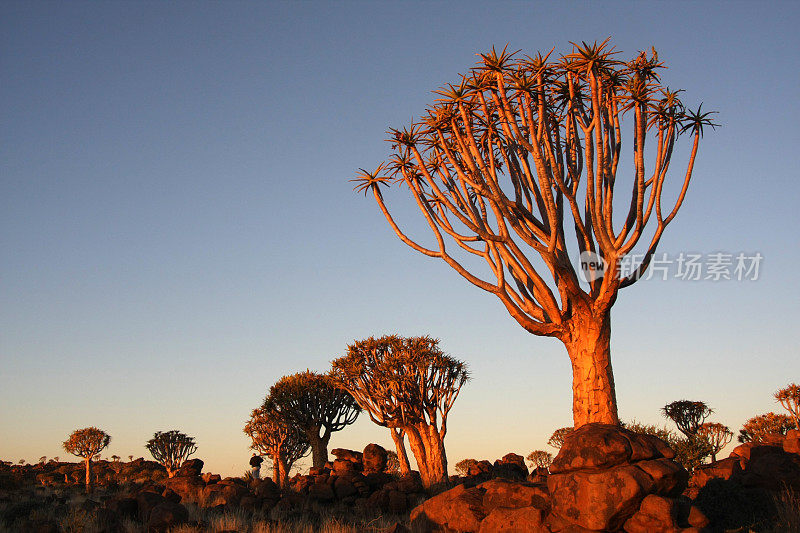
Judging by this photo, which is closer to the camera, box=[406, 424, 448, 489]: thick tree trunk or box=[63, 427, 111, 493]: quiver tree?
box=[406, 424, 448, 489]: thick tree trunk

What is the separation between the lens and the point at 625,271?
12.4 metres

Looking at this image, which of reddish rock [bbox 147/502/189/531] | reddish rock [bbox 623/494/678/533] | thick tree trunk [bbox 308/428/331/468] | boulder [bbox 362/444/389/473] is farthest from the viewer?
thick tree trunk [bbox 308/428/331/468]

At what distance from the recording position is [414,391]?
74.0ft

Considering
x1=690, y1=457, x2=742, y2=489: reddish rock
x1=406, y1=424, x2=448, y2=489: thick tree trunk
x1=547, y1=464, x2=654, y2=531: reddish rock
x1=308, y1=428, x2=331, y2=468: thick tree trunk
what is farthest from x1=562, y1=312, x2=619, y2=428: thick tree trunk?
x1=308, y1=428, x2=331, y2=468: thick tree trunk

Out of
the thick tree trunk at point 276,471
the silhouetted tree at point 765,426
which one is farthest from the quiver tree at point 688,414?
the thick tree trunk at point 276,471

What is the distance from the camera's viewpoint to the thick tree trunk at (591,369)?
39.1ft

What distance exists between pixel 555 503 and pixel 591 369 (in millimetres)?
4034

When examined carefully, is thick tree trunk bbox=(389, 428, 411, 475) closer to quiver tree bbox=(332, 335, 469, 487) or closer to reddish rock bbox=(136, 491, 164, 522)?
quiver tree bbox=(332, 335, 469, 487)

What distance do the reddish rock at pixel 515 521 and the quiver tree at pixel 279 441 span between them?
20.6 metres

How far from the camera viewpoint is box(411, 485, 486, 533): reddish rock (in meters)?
10.0

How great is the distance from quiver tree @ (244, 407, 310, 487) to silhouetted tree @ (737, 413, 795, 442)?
69.0 ft

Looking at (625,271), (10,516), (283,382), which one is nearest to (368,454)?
(283,382)

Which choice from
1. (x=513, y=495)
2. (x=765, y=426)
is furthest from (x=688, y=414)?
(x=513, y=495)

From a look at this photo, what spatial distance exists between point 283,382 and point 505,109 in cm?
2014
